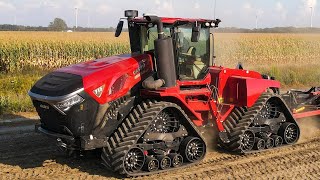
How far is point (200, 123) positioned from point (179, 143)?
2.60ft

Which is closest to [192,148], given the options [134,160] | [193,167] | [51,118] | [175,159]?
[193,167]

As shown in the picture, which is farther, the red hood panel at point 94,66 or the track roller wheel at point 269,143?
the track roller wheel at point 269,143

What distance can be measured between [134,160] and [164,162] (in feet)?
1.96

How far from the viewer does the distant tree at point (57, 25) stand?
7396 cm

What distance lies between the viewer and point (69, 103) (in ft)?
23.4

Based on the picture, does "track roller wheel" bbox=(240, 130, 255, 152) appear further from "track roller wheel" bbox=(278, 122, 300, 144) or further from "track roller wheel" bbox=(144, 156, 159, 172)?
"track roller wheel" bbox=(144, 156, 159, 172)

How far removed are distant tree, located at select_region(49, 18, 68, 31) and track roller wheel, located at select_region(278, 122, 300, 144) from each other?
219 feet

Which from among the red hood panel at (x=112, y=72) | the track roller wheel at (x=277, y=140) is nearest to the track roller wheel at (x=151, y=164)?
the red hood panel at (x=112, y=72)

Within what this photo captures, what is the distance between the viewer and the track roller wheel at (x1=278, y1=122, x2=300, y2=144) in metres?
9.89

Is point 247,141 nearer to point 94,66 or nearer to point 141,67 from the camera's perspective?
point 141,67

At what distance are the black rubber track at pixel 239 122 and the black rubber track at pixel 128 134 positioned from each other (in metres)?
1.99

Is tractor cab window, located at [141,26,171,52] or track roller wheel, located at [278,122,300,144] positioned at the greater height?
tractor cab window, located at [141,26,171,52]

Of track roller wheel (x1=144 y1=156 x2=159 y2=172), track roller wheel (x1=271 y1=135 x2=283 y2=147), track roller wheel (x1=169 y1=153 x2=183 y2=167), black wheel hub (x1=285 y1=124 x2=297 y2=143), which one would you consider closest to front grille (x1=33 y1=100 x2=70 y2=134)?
track roller wheel (x1=144 y1=156 x2=159 y2=172)

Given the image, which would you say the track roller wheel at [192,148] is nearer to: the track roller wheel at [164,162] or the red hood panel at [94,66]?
the track roller wheel at [164,162]
